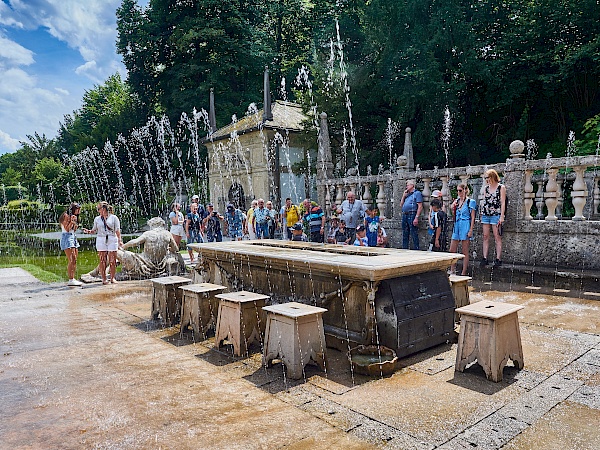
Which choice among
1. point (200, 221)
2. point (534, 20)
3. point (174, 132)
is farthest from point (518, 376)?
point (174, 132)

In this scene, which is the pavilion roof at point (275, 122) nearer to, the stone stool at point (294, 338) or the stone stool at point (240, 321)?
the stone stool at point (240, 321)

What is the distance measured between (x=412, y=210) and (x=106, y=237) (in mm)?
6212

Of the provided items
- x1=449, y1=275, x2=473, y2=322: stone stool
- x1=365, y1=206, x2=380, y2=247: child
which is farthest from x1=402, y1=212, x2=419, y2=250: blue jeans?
x1=449, y1=275, x2=473, y2=322: stone stool

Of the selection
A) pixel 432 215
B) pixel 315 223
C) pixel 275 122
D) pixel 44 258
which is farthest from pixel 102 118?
pixel 432 215

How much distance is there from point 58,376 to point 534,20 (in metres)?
19.5

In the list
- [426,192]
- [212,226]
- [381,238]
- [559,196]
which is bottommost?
[381,238]

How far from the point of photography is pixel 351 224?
9531 mm

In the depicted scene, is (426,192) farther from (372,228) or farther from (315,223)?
(315,223)

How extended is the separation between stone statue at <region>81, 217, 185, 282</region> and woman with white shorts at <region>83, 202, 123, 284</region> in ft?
1.48

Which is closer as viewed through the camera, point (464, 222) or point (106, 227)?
point (464, 222)

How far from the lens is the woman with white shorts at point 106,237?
8891 millimetres

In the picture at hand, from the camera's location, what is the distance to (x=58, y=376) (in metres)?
3.99

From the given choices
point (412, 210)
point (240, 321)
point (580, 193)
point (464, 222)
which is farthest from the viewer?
point (412, 210)

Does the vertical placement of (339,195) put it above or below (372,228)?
above
